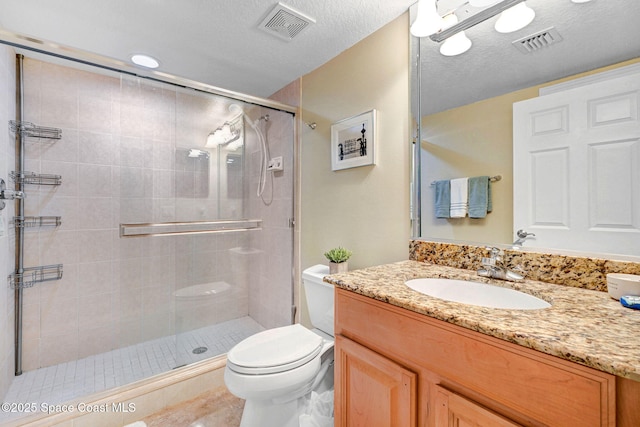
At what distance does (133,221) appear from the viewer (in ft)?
5.55

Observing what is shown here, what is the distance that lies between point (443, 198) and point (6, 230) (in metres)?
2.46

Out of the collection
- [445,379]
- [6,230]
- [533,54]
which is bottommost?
[445,379]

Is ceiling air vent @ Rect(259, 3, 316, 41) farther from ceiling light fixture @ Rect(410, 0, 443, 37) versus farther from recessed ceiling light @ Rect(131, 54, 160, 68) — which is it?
recessed ceiling light @ Rect(131, 54, 160, 68)

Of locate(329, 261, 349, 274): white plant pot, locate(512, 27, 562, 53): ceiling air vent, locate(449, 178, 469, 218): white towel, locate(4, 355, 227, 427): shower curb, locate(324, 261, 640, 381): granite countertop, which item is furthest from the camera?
locate(329, 261, 349, 274): white plant pot

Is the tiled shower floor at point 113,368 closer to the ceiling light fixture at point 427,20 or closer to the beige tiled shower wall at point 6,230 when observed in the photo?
the beige tiled shower wall at point 6,230

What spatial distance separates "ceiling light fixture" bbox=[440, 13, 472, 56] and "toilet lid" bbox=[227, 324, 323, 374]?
1548mm

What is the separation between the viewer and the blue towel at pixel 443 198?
130 centimetres

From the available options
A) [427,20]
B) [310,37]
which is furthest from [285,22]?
[427,20]

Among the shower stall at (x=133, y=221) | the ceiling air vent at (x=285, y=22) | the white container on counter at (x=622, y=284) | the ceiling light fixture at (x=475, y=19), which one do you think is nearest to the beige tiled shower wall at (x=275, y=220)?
the shower stall at (x=133, y=221)

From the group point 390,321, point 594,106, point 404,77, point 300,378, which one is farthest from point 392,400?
point 404,77

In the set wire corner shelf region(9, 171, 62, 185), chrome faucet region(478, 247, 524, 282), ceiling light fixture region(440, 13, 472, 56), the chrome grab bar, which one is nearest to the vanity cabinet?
chrome faucet region(478, 247, 524, 282)

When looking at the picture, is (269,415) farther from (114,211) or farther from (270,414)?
(114,211)

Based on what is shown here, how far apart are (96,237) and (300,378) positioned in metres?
1.92

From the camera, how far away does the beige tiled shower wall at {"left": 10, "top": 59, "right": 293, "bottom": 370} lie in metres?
1.83
